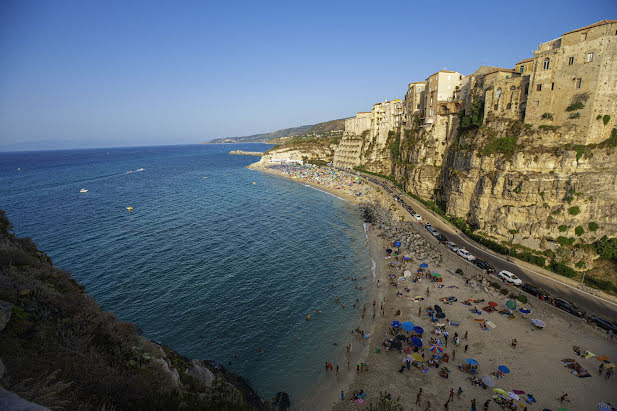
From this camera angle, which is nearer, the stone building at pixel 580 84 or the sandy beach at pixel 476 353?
the sandy beach at pixel 476 353

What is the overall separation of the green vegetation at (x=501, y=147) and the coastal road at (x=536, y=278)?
10.9 metres

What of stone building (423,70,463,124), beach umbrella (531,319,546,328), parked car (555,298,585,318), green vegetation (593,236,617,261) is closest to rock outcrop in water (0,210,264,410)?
beach umbrella (531,319,546,328)

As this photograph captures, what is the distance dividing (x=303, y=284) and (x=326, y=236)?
48.4 ft

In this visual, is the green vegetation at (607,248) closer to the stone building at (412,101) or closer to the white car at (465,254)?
the white car at (465,254)

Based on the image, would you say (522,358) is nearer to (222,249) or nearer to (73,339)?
(73,339)

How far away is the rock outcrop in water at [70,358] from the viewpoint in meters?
7.52

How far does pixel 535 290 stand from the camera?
87.5 ft

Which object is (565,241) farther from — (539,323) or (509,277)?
(539,323)

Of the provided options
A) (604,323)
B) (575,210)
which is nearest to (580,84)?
(575,210)

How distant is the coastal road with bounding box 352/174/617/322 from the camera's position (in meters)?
24.5

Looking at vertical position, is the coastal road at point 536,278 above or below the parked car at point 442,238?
below

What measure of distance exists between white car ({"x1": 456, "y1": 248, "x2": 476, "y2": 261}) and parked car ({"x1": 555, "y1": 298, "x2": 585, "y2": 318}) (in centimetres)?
868

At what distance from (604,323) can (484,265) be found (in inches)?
400

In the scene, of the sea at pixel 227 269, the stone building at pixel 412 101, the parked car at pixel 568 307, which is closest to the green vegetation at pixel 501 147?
the parked car at pixel 568 307
